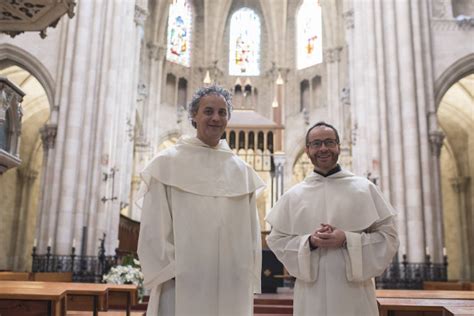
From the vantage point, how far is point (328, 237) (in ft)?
9.20

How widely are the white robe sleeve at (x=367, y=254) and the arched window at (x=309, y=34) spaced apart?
25069mm

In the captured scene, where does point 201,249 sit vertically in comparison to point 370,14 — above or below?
below

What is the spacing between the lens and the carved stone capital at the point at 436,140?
526 inches

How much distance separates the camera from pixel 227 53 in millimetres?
29016

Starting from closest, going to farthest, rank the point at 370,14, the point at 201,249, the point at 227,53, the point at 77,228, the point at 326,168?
the point at 201,249, the point at 326,168, the point at 77,228, the point at 370,14, the point at 227,53

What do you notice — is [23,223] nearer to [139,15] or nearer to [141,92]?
[141,92]

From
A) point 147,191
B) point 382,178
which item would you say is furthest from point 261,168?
point 147,191

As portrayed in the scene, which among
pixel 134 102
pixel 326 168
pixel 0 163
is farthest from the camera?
pixel 134 102

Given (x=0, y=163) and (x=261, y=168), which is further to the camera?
(x=261, y=168)

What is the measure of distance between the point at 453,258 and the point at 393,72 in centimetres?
971

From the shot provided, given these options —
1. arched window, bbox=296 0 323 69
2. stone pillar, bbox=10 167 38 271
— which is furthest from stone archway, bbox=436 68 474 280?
stone pillar, bbox=10 167 38 271

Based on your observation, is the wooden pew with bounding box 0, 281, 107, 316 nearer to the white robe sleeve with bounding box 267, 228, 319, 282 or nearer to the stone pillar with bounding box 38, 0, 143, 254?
the white robe sleeve with bounding box 267, 228, 319, 282

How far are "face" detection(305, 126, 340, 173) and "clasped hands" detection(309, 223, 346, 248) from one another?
39 cm

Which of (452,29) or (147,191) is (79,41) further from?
(147,191)
